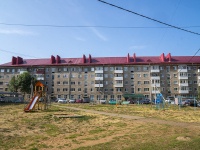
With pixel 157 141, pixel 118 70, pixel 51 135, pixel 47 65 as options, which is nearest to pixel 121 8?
pixel 157 141

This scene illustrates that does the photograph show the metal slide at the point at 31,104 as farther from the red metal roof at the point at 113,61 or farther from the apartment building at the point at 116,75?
the red metal roof at the point at 113,61

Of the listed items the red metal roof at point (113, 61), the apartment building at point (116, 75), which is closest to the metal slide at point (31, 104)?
the apartment building at point (116, 75)

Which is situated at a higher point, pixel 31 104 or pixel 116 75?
pixel 116 75

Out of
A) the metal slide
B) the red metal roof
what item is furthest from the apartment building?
the metal slide

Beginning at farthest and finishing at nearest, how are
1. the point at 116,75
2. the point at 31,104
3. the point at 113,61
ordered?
the point at 113,61 → the point at 116,75 → the point at 31,104

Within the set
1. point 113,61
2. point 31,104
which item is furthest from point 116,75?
point 31,104

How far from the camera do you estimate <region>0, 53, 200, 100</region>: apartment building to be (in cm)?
7769

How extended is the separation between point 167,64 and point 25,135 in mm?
72417

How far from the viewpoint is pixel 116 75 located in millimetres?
79438

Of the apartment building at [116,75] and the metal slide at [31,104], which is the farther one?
the apartment building at [116,75]

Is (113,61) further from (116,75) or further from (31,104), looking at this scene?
(31,104)

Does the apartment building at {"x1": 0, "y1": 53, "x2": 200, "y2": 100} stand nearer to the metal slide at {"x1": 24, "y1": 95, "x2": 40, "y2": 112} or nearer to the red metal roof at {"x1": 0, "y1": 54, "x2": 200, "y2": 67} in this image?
the red metal roof at {"x1": 0, "y1": 54, "x2": 200, "y2": 67}

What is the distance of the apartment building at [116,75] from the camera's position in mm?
77688

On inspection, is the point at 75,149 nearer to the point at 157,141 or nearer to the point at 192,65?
the point at 157,141
